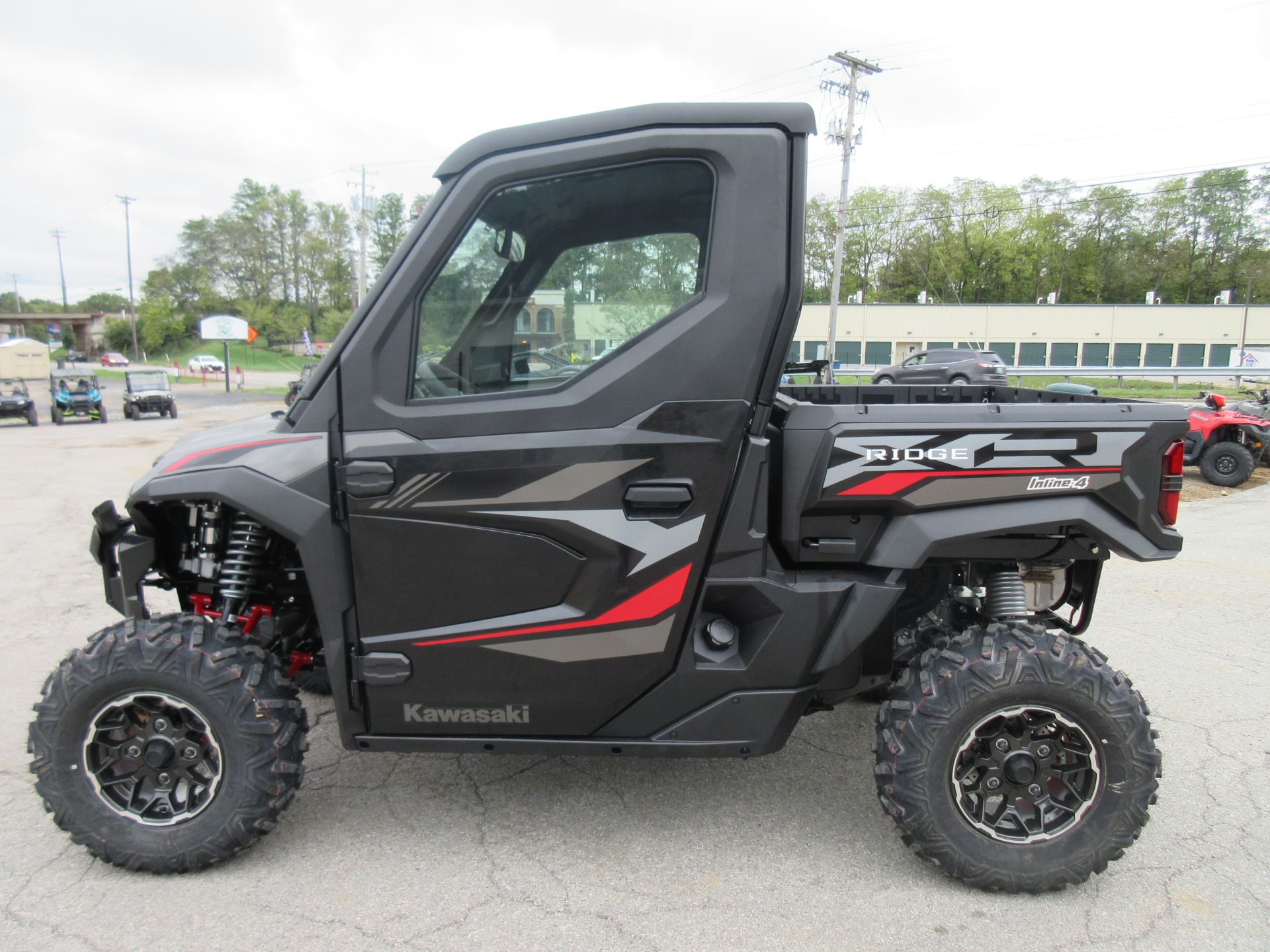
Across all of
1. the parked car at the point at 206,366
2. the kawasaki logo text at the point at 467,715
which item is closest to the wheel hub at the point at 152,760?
the kawasaki logo text at the point at 467,715

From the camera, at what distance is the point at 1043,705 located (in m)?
2.57

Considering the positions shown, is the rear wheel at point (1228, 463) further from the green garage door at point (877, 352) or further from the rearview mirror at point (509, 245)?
the green garage door at point (877, 352)

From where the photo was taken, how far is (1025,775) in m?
2.58

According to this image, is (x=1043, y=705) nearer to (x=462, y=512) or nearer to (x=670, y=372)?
(x=670, y=372)

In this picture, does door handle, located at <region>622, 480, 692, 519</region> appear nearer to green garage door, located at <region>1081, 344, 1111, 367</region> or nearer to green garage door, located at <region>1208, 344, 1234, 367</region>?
green garage door, located at <region>1081, 344, 1111, 367</region>

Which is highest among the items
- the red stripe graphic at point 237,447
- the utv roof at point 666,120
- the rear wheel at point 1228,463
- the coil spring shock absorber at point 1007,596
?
the utv roof at point 666,120

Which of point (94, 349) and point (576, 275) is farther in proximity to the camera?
point (94, 349)

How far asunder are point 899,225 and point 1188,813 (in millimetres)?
79652

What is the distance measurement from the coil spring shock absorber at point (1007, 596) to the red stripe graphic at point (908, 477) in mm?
474

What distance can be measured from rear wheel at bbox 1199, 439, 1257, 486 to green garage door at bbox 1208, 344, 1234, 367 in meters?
54.8

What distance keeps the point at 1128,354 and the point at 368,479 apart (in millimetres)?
65406

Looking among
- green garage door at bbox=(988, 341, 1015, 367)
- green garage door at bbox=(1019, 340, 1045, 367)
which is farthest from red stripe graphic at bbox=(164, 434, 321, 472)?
green garage door at bbox=(1019, 340, 1045, 367)

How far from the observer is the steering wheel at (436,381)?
2512mm

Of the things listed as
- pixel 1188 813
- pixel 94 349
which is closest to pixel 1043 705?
pixel 1188 813
